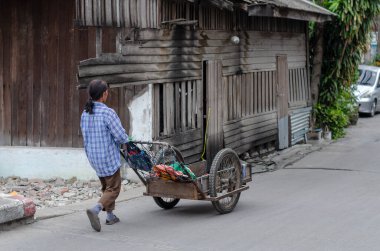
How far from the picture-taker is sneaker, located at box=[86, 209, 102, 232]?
7.67 m

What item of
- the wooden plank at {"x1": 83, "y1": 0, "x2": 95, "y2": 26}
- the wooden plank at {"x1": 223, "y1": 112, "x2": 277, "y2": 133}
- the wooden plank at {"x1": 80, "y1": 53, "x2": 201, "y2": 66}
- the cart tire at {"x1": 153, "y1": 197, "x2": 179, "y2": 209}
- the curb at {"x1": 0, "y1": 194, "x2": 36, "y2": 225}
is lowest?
the cart tire at {"x1": 153, "y1": 197, "x2": 179, "y2": 209}

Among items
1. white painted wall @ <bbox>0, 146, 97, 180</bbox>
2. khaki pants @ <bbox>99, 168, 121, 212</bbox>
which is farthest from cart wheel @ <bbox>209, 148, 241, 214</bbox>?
white painted wall @ <bbox>0, 146, 97, 180</bbox>

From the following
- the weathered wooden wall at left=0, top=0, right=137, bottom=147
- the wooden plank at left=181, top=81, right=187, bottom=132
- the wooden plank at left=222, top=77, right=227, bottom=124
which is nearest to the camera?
the weathered wooden wall at left=0, top=0, right=137, bottom=147

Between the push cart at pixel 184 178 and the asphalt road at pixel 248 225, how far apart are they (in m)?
0.29

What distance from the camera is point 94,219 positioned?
7.70 meters

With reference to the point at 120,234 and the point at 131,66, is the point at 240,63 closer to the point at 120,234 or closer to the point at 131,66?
the point at 131,66

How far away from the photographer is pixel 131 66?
10.8 metres

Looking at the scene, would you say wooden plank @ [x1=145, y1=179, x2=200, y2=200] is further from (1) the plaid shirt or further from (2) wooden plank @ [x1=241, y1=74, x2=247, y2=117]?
(2) wooden plank @ [x1=241, y1=74, x2=247, y2=117]

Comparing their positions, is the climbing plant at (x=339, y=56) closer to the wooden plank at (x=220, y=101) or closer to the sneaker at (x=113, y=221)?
the wooden plank at (x=220, y=101)

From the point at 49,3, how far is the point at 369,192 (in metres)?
6.09

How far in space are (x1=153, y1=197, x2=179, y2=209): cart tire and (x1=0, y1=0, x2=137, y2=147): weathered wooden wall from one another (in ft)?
7.74

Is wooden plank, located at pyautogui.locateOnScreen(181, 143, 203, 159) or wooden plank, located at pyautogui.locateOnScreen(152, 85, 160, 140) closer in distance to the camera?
wooden plank, located at pyautogui.locateOnScreen(152, 85, 160, 140)

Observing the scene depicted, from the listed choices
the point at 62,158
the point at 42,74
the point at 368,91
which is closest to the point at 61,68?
the point at 42,74

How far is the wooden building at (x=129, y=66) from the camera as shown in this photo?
427 inches
